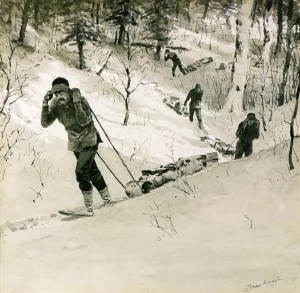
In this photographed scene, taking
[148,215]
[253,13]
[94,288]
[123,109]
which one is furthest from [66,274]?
[253,13]

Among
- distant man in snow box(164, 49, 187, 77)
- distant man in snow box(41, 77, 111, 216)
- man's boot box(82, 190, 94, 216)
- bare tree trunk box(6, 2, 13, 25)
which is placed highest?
bare tree trunk box(6, 2, 13, 25)

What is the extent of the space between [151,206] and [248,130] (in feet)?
2.81

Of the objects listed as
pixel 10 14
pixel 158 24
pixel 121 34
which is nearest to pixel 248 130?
pixel 158 24

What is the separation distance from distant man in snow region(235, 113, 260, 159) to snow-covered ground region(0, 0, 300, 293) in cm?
6

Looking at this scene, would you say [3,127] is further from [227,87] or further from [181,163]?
[227,87]

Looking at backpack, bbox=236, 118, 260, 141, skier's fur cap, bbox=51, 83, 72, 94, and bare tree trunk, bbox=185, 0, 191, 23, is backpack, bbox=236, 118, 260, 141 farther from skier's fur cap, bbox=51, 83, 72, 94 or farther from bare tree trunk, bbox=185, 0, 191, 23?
skier's fur cap, bbox=51, 83, 72, 94

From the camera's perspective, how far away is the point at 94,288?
286cm

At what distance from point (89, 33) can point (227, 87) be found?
1.10m

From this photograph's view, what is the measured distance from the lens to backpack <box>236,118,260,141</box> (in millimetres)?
3336

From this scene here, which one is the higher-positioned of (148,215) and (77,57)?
(77,57)

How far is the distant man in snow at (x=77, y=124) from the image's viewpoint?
331 cm

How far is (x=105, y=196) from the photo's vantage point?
10.8ft
